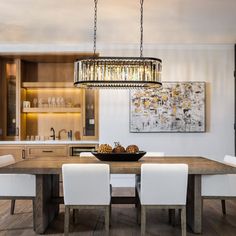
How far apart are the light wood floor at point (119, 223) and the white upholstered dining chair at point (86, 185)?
0.46 metres

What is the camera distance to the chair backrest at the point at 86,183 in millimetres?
3383

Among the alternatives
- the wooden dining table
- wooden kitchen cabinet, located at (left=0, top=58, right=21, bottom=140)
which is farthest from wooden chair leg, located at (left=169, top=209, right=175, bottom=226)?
wooden kitchen cabinet, located at (left=0, top=58, right=21, bottom=140)

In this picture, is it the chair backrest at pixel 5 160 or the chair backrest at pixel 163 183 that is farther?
the chair backrest at pixel 5 160

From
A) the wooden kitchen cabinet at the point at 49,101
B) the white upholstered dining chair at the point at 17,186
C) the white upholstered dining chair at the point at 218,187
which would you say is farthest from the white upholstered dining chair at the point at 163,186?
the wooden kitchen cabinet at the point at 49,101

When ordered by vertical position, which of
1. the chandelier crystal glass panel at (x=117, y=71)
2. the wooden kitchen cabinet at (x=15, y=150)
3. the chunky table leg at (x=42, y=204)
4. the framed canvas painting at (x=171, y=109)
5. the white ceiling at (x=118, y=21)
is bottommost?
the chunky table leg at (x=42, y=204)

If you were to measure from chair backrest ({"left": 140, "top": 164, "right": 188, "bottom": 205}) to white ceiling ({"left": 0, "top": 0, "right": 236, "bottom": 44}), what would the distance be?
2.07 metres

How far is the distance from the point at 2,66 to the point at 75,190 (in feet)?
14.6

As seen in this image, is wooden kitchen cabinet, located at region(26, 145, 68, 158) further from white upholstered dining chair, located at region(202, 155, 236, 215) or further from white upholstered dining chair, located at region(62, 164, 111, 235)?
white upholstered dining chair, located at region(202, 155, 236, 215)

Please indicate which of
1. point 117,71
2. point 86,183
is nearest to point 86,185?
point 86,183

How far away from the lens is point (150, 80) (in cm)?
404

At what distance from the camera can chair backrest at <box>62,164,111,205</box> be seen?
3.38 m

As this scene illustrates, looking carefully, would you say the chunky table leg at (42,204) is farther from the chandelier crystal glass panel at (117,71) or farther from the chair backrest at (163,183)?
the chandelier crystal glass panel at (117,71)

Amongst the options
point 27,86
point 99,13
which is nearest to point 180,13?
point 99,13

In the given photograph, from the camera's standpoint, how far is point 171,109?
6.48 meters
